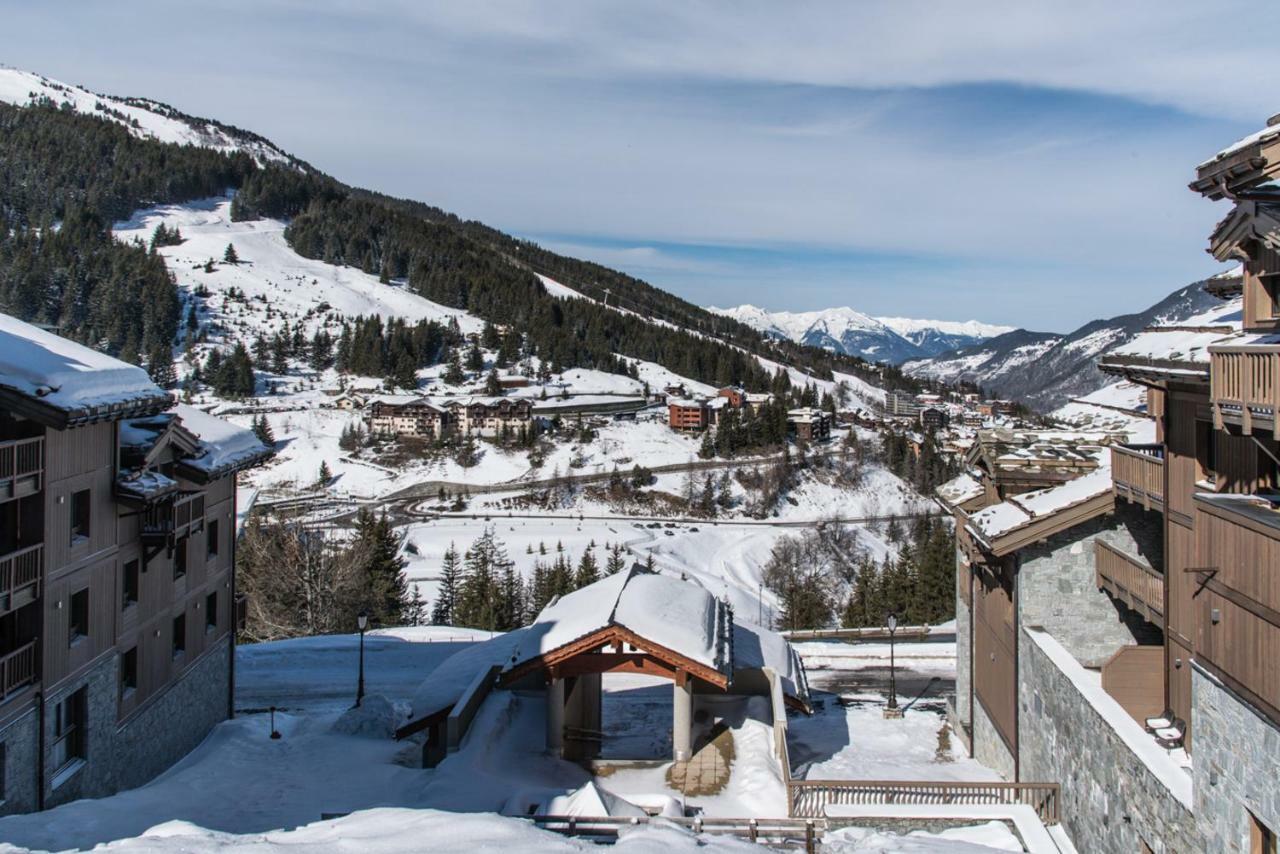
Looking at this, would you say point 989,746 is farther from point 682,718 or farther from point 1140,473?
point 1140,473

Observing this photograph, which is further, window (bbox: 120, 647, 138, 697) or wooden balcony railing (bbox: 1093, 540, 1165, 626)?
window (bbox: 120, 647, 138, 697)

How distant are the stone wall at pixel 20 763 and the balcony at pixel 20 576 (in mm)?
1536

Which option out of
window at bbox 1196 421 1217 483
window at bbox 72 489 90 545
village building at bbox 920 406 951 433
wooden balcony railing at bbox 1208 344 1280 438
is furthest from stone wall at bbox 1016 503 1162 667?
village building at bbox 920 406 951 433

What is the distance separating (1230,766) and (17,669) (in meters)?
14.1

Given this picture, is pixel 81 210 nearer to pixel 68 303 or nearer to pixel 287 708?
pixel 68 303

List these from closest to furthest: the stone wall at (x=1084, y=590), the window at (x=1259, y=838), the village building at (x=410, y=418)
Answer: the window at (x=1259, y=838), the stone wall at (x=1084, y=590), the village building at (x=410, y=418)

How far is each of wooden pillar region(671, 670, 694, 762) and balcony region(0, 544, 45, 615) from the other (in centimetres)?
945

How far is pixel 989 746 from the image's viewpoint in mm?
17141

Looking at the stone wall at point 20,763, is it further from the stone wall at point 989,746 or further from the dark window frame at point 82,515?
the stone wall at point 989,746

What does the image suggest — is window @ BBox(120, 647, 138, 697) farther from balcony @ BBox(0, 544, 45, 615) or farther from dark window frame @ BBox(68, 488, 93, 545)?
balcony @ BBox(0, 544, 45, 615)

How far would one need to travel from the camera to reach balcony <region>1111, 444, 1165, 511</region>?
1248cm

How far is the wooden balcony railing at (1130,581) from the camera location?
12.4 metres

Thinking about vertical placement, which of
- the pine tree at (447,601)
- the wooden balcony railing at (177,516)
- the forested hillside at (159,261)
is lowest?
the pine tree at (447,601)

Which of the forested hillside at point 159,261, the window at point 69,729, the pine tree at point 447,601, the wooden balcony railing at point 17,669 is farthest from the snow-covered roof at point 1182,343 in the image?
the forested hillside at point 159,261
